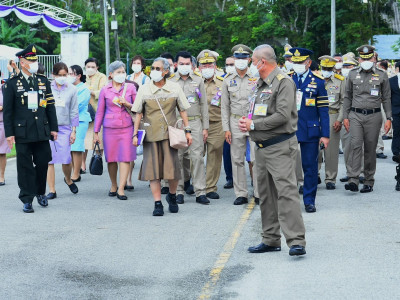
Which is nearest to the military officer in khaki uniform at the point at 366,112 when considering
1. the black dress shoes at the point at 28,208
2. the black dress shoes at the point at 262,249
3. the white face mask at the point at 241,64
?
the white face mask at the point at 241,64

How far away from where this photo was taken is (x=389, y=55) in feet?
158

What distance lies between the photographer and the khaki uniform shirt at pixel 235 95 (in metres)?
11.6

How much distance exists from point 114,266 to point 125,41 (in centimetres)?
5223

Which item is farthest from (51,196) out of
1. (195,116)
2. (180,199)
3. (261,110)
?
(261,110)

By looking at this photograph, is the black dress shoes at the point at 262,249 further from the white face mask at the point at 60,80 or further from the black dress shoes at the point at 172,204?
the white face mask at the point at 60,80

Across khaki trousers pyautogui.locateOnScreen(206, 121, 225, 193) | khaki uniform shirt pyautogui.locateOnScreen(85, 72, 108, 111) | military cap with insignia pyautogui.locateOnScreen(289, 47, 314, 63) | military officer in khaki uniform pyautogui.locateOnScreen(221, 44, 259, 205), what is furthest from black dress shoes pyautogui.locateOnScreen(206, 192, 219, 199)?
khaki uniform shirt pyautogui.locateOnScreen(85, 72, 108, 111)

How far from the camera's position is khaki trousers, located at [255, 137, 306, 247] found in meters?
7.85

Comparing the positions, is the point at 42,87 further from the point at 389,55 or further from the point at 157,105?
the point at 389,55

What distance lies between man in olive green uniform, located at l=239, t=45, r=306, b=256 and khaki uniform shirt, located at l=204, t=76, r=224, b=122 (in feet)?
15.3

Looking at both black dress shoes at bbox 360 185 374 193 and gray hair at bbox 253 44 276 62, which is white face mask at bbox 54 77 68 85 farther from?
gray hair at bbox 253 44 276 62

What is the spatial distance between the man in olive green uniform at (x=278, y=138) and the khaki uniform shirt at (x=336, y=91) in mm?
5722

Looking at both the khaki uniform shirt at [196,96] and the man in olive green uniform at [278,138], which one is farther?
the khaki uniform shirt at [196,96]

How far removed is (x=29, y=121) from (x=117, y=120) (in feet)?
5.56

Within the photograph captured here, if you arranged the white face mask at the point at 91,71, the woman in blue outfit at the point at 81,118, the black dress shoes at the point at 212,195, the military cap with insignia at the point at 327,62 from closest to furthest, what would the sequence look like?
1. the black dress shoes at the point at 212,195
2. the military cap with insignia at the point at 327,62
3. the woman in blue outfit at the point at 81,118
4. the white face mask at the point at 91,71
